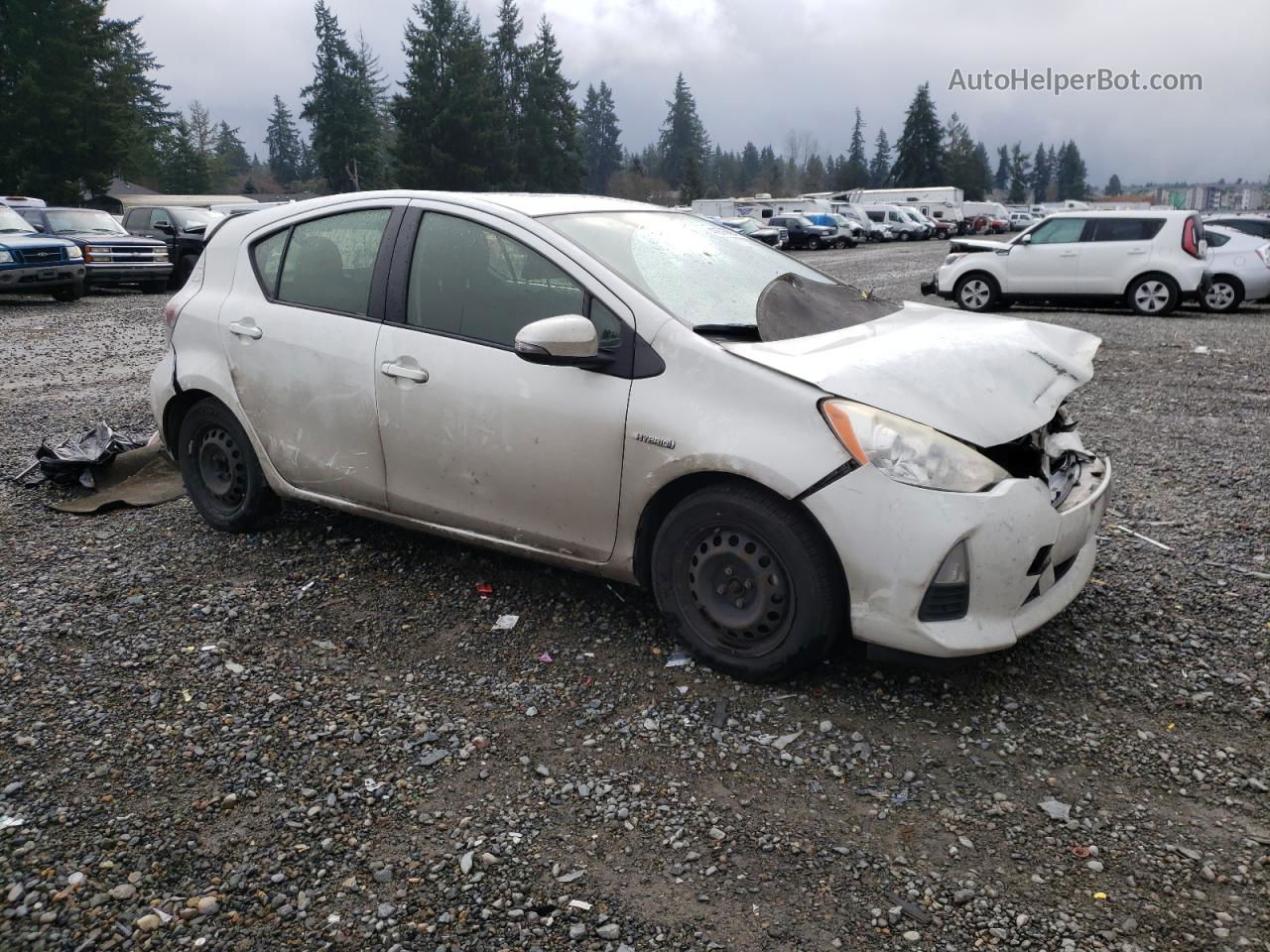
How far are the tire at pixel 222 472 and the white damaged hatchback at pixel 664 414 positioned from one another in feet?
0.09

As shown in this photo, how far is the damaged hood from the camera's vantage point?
3.41 meters

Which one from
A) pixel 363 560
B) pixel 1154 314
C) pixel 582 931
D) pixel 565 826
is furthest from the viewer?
pixel 1154 314

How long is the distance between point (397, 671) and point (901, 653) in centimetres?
185

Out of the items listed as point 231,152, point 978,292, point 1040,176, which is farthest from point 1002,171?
point 978,292

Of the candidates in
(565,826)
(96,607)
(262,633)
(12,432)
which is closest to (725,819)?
(565,826)

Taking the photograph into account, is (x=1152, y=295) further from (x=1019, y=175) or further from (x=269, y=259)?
(x=1019, y=175)

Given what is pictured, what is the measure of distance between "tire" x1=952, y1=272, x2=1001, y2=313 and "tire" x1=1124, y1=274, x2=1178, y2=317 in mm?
1983

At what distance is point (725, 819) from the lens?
295 cm

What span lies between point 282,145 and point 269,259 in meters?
132

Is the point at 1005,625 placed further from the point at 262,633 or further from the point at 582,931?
the point at 262,633

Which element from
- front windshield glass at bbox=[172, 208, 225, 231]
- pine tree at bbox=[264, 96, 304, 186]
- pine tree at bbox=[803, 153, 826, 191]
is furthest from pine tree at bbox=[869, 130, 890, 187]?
front windshield glass at bbox=[172, 208, 225, 231]

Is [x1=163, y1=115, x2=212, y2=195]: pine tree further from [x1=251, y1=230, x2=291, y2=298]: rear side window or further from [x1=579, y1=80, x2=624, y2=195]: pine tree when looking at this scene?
[x1=251, y1=230, x2=291, y2=298]: rear side window

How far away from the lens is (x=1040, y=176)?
17300 centimetres

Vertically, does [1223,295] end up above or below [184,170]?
below
